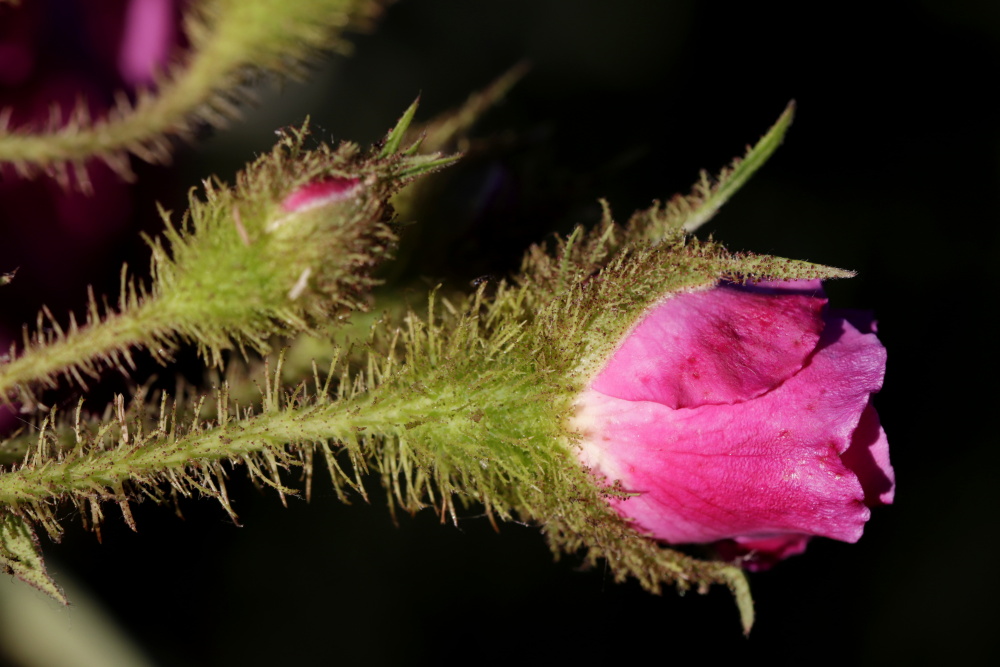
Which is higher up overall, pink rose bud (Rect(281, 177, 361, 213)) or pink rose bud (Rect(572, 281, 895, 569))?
pink rose bud (Rect(281, 177, 361, 213))

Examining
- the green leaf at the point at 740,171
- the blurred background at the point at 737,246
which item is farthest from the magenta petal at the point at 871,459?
the blurred background at the point at 737,246

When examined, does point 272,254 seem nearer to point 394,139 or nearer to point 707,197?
point 394,139

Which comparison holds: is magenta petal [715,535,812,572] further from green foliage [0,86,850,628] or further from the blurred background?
the blurred background

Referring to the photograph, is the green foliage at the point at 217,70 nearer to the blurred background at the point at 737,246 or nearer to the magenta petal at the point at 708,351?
the magenta petal at the point at 708,351

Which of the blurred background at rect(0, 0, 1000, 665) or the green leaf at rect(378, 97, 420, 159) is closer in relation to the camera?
the green leaf at rect(378, 97, 420, 159)

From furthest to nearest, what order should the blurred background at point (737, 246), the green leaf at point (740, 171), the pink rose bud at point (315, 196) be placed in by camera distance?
the blurred background at point (737, 246) → the green leaf at point (740, 171) → the pink rose bud at point (315, 196)

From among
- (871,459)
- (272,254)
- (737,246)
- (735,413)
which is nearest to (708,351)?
(735,413)

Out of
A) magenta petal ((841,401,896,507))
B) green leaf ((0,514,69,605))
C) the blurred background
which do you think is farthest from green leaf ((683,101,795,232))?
the blurred background
